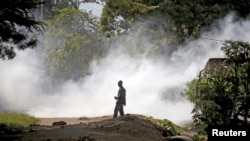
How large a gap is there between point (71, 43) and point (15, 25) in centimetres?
2748

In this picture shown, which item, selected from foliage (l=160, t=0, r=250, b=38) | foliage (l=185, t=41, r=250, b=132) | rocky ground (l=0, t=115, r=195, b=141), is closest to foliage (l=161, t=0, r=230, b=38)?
foliage (l=160, t=0, r=250, b=38)

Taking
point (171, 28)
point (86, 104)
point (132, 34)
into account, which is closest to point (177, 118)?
point (171, 28)

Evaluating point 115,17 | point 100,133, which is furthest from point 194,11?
point 100,133

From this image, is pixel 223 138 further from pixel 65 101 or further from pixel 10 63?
pixel 10 63

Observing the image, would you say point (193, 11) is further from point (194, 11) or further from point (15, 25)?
point (15, 25)

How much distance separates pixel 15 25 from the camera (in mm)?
12227

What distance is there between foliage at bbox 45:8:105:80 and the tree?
26.8 metres

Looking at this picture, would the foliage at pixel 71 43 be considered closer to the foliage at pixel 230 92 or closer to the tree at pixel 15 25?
the tree at pixel 15 25

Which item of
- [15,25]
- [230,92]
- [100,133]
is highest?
[15,25]

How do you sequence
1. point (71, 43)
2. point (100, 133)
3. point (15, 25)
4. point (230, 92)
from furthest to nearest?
point (71, 43), point (15, 25), point (100, 133), point (230, 92)

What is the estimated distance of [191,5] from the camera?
2617cm

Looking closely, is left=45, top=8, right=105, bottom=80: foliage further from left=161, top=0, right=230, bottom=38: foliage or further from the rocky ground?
the rocky ground

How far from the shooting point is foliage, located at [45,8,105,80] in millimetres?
39844

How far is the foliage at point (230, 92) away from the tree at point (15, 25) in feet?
16.3
